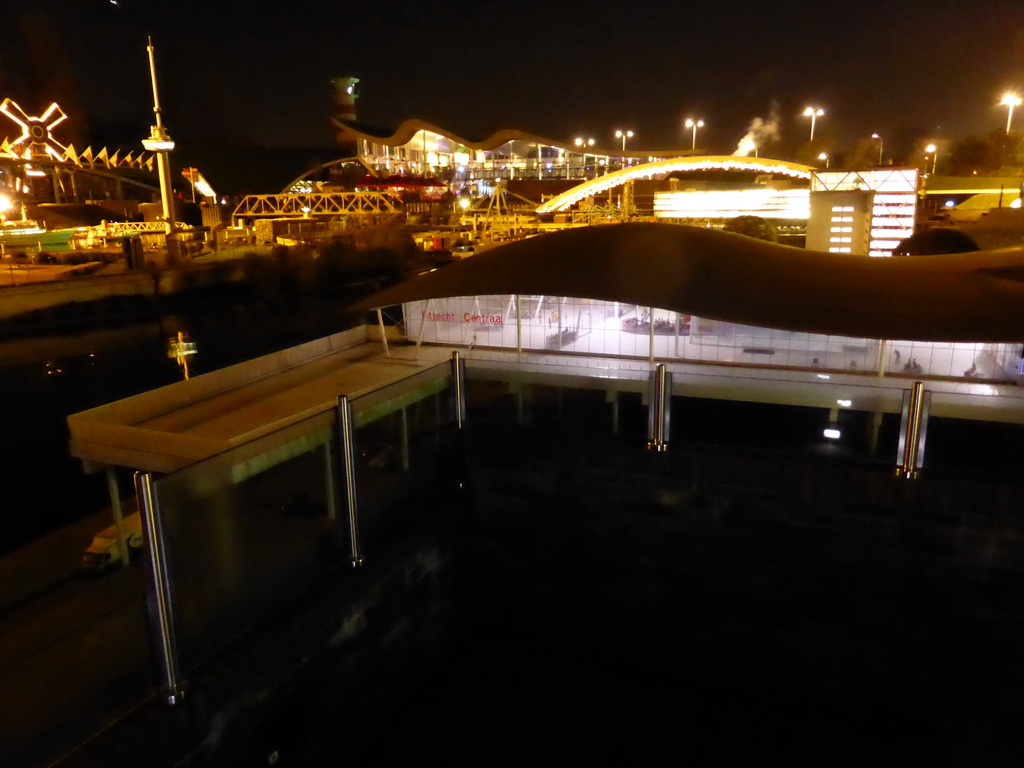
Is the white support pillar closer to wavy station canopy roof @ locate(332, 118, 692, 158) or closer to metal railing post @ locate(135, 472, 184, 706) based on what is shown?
metal railing post @ locate(135, 472, 184, 706)

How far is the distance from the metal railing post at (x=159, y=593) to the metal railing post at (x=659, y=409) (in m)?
5.63

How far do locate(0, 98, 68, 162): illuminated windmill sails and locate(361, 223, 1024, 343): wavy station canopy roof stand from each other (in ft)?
220

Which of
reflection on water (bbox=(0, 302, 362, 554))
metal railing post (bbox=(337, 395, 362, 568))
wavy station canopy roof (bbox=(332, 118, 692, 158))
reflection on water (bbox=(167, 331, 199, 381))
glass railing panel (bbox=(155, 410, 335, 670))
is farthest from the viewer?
wavy station canopy roof (bbox=(332, 118, 692, 158))

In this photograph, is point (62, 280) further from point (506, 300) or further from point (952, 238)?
point (952, 238)

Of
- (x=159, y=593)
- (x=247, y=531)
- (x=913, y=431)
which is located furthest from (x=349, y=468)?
(x=913, y=431)

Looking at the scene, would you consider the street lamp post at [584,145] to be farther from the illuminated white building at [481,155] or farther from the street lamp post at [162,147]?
the street lamp post at [162,147]

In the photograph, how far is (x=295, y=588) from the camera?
6379 mm

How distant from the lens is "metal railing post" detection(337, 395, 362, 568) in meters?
6.87

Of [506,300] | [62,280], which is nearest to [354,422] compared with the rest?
[506,300]

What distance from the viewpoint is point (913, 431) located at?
298 inches

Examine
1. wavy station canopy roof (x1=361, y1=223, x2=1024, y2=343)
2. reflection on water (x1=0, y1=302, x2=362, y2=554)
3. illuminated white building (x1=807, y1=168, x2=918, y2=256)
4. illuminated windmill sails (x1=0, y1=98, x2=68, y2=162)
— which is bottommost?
reflection on water (x1=0, y1=302, x2=362, y2=554)

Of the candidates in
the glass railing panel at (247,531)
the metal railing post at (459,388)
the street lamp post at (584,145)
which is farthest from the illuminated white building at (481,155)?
the glass railing panel at (247,531)

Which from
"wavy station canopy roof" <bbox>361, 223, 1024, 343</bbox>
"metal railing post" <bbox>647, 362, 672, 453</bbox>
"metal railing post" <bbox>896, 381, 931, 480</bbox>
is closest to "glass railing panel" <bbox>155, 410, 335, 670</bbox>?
"metal railing post" <bbox>647, 362, 672, 453</bbox>

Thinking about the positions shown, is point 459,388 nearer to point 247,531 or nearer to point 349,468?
point 349,468
